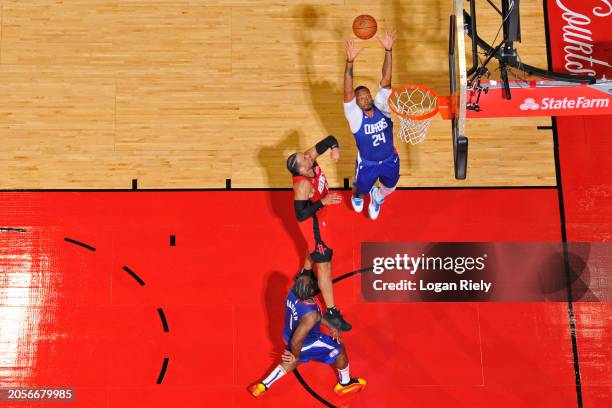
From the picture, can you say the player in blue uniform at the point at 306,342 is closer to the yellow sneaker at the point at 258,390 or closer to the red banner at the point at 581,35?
the yellow sneaker at the point at 258,390

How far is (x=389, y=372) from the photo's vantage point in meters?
8.62

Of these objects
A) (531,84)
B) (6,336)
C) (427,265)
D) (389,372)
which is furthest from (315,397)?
(531,84)

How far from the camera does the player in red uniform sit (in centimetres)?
808

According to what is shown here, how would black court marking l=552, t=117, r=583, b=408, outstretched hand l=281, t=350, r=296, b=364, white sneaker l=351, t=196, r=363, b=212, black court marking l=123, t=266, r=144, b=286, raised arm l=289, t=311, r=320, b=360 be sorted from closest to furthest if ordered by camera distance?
raised arm l=289, t=311, r=320, b=360 < outstretched hand l=281, t=350, r=296, b=364 < black court marking l=552, t=117, r=583, b=408 < black court marking l=123, t=266, r=144, b=286 < white sneaker l=351, t=196, r=363, b=212

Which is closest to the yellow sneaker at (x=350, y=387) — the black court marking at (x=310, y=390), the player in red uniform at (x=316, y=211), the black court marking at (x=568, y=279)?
the black court marking at (x=310, y=390)

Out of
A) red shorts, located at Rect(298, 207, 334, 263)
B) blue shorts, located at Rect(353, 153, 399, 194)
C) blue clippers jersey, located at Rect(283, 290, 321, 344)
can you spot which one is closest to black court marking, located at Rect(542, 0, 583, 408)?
blue shorts, located at Rect(353, 153, 399, 194)

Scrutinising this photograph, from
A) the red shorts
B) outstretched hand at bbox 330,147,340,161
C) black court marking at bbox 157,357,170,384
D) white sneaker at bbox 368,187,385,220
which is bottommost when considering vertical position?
black court marking at bbox 157,357,170,384

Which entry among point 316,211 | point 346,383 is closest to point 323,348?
point 346,383

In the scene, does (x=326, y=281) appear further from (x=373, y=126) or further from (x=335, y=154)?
(x=373, y=126)

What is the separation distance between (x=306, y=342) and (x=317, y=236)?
134 cm

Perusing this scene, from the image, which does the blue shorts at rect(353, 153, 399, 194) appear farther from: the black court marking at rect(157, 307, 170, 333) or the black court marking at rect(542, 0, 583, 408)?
the black court marking at rect(157, 307, 170, 333)

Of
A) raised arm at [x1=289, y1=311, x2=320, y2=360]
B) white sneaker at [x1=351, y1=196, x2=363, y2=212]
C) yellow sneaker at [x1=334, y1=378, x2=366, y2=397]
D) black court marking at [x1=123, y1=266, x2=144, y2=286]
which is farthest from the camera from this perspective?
white sneaker at [x1=351, y1=196, x2=363, y2=212]

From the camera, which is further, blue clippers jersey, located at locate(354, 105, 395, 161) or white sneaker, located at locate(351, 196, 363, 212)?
white sneaker, located at locate(351, 196, 363, 212)

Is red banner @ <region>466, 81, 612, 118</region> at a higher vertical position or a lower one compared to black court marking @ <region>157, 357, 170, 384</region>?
higher
